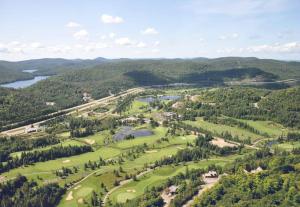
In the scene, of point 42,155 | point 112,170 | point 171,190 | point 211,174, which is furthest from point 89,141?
point 211,174

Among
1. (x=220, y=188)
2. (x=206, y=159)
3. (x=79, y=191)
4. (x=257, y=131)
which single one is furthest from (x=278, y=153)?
(x=79, y=191)

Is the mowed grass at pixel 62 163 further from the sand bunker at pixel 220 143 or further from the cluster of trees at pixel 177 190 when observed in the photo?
the sand bunker at pixel 220 143

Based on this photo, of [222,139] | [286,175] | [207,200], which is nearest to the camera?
→ [207,200]

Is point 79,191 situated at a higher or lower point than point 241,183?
lower

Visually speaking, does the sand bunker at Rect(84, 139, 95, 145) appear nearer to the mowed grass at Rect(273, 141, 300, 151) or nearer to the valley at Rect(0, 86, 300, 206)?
the valley at Rect(0, 86, 300, 206)

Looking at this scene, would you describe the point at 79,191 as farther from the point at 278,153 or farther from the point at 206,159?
the point at 278,153

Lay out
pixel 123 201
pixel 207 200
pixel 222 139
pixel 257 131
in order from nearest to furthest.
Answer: pixel 207 200 < pixel 123 201 < pixel 222 139 < pixel 257 131
